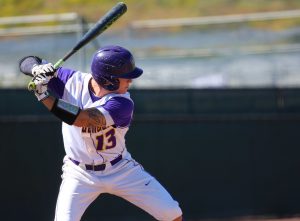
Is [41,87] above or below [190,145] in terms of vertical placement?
above

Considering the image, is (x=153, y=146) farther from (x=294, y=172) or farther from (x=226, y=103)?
(x=294, y=172)

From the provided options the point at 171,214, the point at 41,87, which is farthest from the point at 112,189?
the point at 41,87

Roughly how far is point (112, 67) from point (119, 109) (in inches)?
11.9

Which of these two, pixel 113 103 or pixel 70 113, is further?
pixel 113 103

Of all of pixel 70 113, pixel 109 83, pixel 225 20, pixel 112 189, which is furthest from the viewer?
pixel 225 20

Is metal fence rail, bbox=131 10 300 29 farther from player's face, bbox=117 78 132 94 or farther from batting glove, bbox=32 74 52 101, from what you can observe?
batting glove, bbox=32 74 52 101

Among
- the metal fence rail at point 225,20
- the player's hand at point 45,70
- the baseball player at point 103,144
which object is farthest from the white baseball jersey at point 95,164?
the metal fence rail at point 225,20

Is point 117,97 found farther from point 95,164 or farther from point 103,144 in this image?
point 95,164

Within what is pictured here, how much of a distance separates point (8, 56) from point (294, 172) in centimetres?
447

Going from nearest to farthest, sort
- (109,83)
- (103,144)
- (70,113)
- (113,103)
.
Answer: (70,113) → (113,103) → (109,83) → (103,144)

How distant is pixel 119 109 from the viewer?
5.10 m

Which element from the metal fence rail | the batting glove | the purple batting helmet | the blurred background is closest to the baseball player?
the purple batting helmet

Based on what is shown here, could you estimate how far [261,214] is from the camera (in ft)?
28.3

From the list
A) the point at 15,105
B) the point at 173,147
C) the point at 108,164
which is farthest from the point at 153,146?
the point at 108,164
